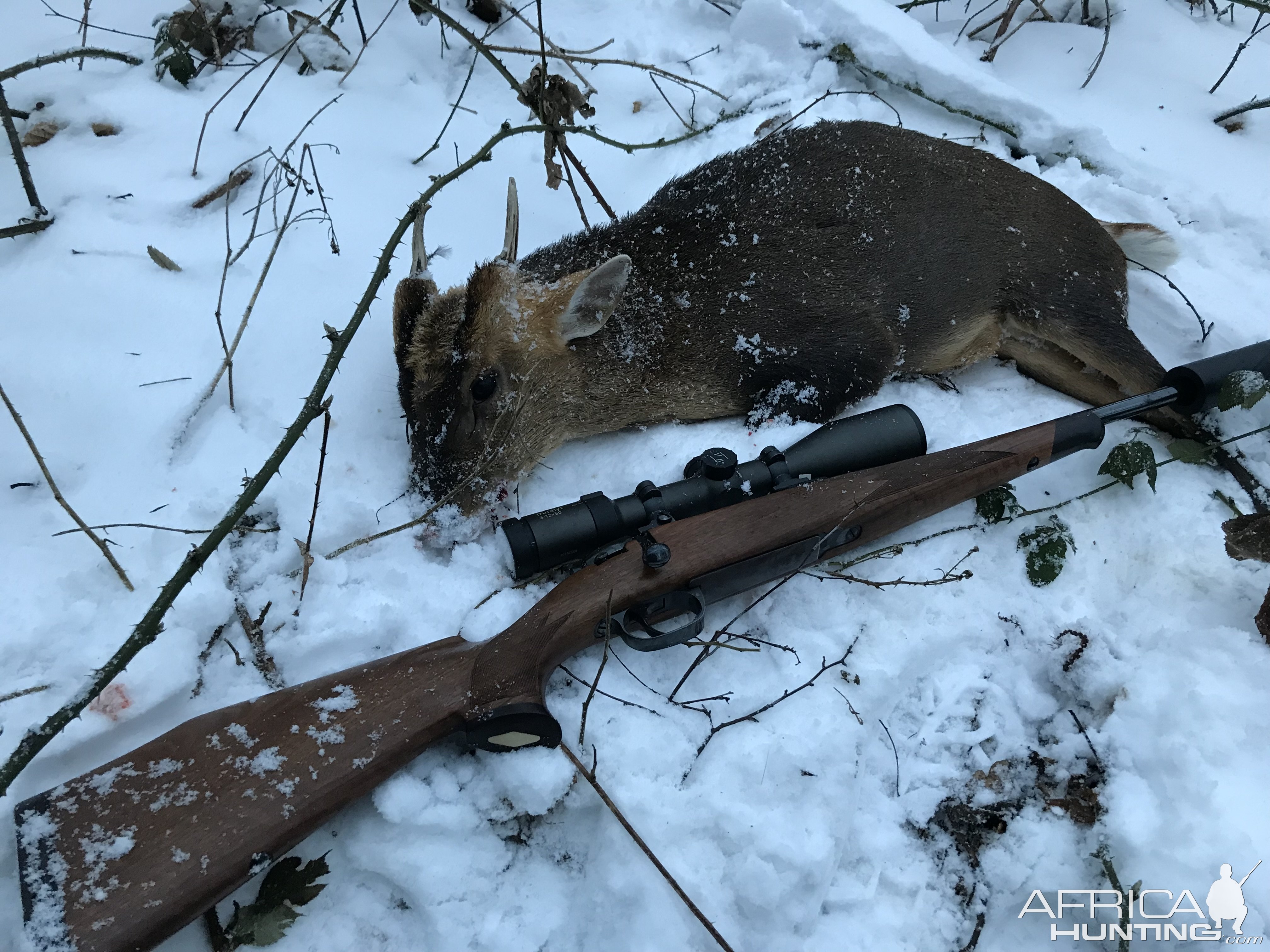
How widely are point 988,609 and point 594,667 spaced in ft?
5.23

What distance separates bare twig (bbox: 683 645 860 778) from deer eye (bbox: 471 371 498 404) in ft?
5.30

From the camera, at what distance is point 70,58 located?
12.2ft

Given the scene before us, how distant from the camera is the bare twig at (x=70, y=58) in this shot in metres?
3.44

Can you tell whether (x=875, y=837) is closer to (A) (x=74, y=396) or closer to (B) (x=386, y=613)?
(B) (x=386, y=613)

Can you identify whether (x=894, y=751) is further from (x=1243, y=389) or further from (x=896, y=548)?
(x=1243, y=389)

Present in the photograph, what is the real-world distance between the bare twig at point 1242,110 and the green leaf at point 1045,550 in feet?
11.8

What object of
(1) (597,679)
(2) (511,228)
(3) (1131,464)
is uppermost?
(2) (511,228)

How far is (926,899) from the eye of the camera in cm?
260

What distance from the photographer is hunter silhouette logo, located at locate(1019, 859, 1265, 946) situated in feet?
7.77

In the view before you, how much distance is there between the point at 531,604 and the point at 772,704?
937mm

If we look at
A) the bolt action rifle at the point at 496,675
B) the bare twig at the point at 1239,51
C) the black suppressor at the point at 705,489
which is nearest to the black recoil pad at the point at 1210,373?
the bolt action rifle at the point at 496,675

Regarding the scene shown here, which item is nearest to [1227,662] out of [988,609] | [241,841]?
Answer: [988,609]

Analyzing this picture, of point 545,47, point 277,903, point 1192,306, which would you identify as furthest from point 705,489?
point 545,47

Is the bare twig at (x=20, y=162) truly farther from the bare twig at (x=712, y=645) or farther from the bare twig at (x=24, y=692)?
the bare twig at (x=712, y=645)
